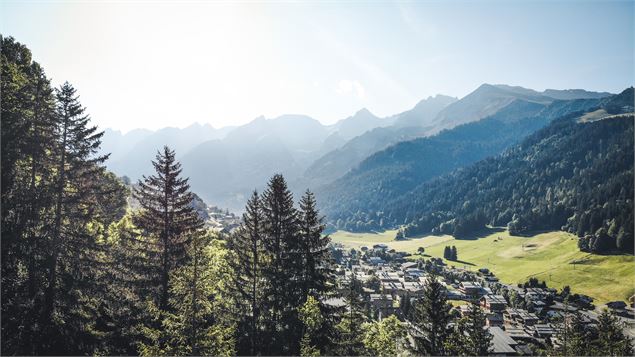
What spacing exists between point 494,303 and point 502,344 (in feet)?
132

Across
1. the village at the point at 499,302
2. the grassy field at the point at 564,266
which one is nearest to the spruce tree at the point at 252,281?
the village at the point at 499,302

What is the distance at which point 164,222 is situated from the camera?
33594 millimetres

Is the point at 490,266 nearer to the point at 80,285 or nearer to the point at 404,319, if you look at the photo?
the point at 404,319

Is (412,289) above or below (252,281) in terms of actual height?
below

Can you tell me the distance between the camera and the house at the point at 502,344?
74.7 meters

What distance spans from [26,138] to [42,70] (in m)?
11.6

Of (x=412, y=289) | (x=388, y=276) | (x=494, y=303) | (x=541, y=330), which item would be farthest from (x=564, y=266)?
(x=541, y=330)

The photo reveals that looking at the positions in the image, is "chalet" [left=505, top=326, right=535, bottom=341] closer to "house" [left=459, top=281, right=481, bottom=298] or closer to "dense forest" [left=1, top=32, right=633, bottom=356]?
"house" [left=459, top=281, right=481, bottom=298]

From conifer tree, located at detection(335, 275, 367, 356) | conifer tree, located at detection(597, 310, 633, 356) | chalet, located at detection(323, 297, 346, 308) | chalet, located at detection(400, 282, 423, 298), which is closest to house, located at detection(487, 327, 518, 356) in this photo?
conifer tree, located at detection(597, 310, 633, 356)

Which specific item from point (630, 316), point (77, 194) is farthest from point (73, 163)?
point (630, 316)

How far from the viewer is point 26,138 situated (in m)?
31.5

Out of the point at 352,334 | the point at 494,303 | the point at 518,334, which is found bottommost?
the point at 518,334

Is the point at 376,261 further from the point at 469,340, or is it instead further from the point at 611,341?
the point at 469,340

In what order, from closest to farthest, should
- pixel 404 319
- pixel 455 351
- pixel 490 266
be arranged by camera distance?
1. pixel 455 351
2. pixel 404 319
3. pixel 490 266
